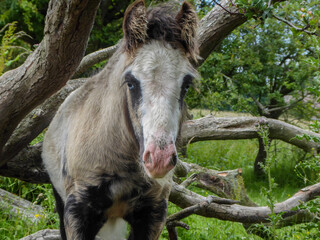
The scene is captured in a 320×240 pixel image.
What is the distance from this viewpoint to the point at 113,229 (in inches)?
128

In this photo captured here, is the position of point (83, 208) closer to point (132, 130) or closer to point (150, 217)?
point (150, 217)

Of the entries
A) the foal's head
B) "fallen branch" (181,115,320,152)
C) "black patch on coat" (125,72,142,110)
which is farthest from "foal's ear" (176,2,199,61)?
"fallen branch" (181,115,320,152)

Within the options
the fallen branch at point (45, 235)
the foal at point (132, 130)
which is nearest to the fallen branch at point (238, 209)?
the foal at point (132, 130)

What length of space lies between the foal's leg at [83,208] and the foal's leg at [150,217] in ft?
0.97

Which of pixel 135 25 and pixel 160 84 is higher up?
pixel 135 25

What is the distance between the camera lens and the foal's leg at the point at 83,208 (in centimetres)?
273

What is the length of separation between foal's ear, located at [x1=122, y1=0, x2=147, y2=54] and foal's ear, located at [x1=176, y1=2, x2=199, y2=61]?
0.86 feet

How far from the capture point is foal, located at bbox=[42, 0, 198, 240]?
7.39 ft

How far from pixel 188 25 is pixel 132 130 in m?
0.81

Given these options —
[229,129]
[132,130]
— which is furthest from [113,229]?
[229,129]

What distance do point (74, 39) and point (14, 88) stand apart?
0.83 meters

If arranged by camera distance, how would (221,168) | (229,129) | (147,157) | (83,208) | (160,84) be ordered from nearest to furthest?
(147,157) < (160,84) < (83,208) < (229,129) < (221,168)

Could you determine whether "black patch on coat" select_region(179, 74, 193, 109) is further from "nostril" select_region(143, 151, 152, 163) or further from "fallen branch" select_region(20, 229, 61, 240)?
"fallen branch" select_region(20, 229, 61, 240)

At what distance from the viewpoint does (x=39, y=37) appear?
11375 millimetres
